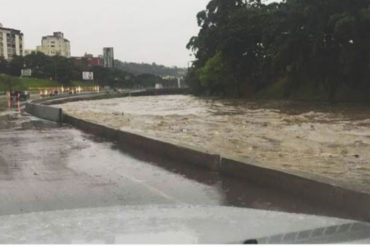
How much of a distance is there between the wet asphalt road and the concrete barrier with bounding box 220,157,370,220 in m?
0.18

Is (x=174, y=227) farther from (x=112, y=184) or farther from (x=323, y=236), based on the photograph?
(x=112, y=184)

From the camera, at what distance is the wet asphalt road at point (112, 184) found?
25.9 feet

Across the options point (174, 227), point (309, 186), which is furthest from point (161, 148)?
point (174, 227)

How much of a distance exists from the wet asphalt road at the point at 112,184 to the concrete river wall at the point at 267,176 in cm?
19

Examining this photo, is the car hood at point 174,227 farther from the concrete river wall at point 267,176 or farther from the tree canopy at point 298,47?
the tree canopy at point 298,47

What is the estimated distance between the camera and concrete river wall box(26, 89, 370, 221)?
732 centimetres

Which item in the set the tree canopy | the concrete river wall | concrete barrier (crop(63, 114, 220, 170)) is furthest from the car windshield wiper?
the tree canopy

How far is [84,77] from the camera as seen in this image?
15188 cm

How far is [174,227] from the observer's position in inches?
207

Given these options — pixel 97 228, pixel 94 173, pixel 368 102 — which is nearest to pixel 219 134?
pixel 94 173

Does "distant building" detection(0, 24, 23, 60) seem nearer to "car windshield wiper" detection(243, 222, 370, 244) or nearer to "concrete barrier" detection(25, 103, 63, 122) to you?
"concrete barrier" detection(25, 103, 63, 122)

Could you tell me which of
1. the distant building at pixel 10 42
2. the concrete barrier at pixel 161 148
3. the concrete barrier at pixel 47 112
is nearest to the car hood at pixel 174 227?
the concrete barrier at pixel 161 148

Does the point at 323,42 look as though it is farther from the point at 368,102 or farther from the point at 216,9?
the point at 216,9

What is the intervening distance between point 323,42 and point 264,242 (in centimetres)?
4755
